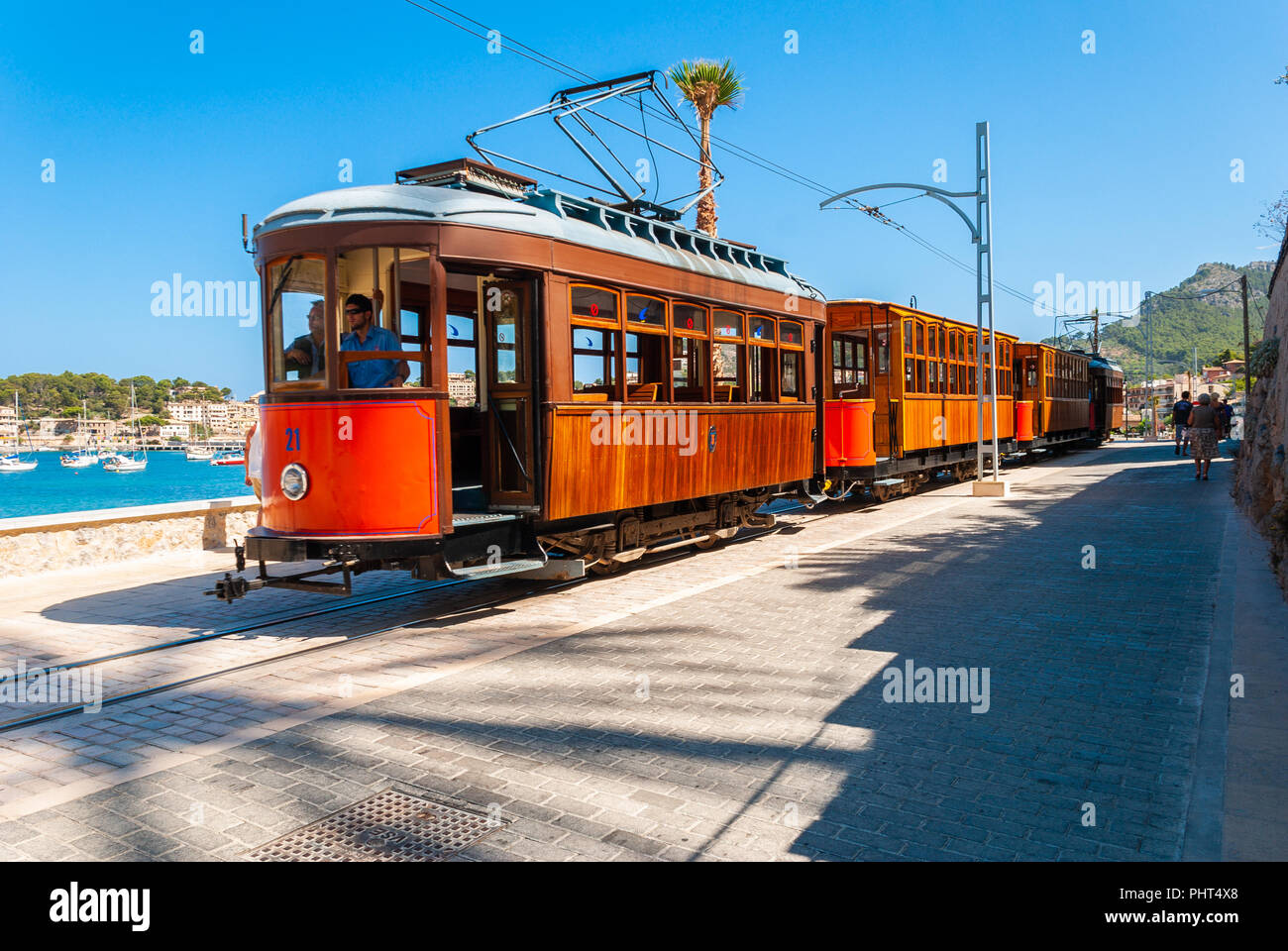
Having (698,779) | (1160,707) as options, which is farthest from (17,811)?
(1160,707)

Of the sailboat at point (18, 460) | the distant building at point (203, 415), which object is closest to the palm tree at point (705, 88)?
the sailboat at point (18, 460)

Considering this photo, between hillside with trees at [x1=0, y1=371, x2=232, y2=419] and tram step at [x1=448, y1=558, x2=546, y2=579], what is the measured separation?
147666 mm

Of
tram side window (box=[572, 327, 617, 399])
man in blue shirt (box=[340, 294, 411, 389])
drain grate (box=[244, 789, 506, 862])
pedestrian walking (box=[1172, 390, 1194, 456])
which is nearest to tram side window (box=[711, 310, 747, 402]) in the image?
tram side window (box=[572, 327, 617, 399])

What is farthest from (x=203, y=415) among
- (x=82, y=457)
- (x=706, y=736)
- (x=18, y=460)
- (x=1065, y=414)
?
(x=706, y=736)

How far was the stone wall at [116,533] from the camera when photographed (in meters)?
9.99

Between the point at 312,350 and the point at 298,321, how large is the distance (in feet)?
0.99

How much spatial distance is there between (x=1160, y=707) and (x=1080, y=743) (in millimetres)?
905

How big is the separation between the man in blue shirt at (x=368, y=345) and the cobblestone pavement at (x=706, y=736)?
6.89 feet

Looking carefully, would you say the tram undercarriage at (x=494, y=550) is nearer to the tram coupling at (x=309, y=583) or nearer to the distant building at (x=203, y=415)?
the tram coupling at (x=309, y=583)

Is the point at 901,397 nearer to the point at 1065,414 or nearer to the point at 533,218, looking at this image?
the point at 533,218

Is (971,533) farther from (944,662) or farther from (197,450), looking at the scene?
(197,450)

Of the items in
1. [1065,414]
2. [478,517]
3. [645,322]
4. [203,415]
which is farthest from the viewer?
[203,415]

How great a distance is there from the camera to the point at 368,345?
7164 mm

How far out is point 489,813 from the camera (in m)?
3.85
